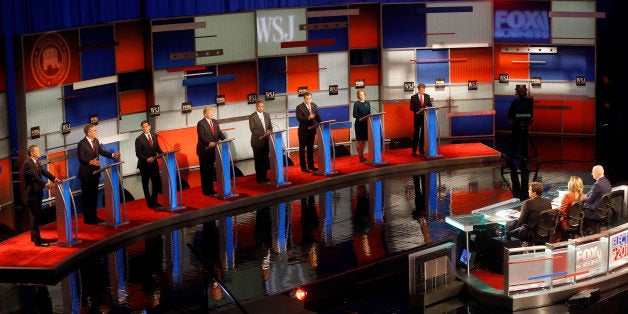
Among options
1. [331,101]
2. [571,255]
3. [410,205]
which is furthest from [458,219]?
[331,101]

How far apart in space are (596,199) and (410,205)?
3271mm

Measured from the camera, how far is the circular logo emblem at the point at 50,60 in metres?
14.8

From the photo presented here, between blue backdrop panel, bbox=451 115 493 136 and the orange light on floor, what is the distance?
375 inches

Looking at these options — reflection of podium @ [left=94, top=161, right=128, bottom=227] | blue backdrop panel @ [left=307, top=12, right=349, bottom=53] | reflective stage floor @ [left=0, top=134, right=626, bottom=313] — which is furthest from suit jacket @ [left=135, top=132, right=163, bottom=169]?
blue backdrop panel @ [left=307, top=12, right=349, bottom=53]

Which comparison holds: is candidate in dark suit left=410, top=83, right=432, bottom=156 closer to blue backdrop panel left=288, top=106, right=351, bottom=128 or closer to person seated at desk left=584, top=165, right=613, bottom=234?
blue backdrop panel left=288, top=106, right=351, bottom=128

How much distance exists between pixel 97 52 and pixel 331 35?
15.6 feet

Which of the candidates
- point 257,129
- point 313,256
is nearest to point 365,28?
point 257,129

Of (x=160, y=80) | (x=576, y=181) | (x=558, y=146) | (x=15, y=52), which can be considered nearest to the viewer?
(x=576, y=181)

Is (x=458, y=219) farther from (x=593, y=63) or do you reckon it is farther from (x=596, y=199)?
(x=593, y=63)

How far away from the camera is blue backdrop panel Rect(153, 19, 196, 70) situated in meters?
17.1

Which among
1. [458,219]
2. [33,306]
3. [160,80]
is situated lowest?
[33,306]

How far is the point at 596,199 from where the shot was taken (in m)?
12.1

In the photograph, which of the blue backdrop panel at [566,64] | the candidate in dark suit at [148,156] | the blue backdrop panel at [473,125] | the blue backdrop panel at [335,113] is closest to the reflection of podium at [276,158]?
the candidate in dark suit at [148,156]

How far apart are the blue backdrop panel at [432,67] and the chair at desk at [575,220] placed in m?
8.21
